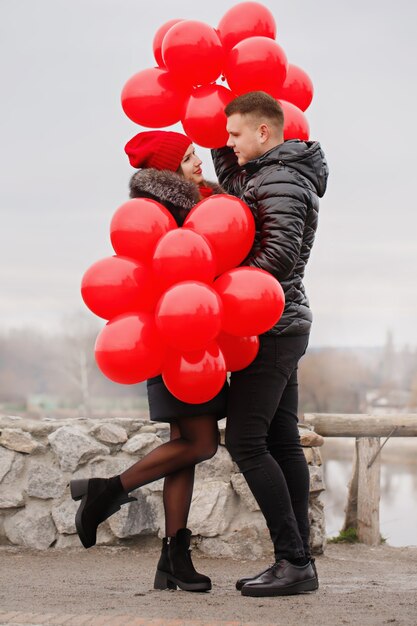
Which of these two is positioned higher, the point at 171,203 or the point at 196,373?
the point at 171,203

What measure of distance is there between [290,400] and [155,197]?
0.96m

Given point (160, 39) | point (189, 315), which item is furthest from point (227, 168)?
point (189, 315)

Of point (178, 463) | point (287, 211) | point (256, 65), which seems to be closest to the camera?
point (287, 211)

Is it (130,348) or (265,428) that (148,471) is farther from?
(130,348)

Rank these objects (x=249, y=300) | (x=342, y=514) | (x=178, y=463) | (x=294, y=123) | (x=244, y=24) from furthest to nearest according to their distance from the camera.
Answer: (x=342, y=514) → (x=244, y=24) → (x=294, y=123) → (x=178, y=463) → (x=249, y=300)

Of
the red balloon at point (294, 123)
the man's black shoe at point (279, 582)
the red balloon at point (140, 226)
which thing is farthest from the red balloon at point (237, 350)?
the red balloon at point (294, 123)

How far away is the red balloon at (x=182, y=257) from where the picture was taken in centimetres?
301

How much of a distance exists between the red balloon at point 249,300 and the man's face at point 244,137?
19.0 inches

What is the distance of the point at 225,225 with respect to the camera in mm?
3086

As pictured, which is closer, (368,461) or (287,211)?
(287,211)

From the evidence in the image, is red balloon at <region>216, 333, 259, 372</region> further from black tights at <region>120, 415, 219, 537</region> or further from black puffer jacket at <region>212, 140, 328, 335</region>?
black tights at <region>120, 415, 219, 537</region>

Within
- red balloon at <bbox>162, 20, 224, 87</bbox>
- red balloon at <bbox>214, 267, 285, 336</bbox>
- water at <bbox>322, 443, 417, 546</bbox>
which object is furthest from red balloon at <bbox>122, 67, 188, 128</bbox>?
water at <bbox>322, 443, 417, 546</bbox>

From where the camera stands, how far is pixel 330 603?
322 centimetres

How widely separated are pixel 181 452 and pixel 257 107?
4.36ft
